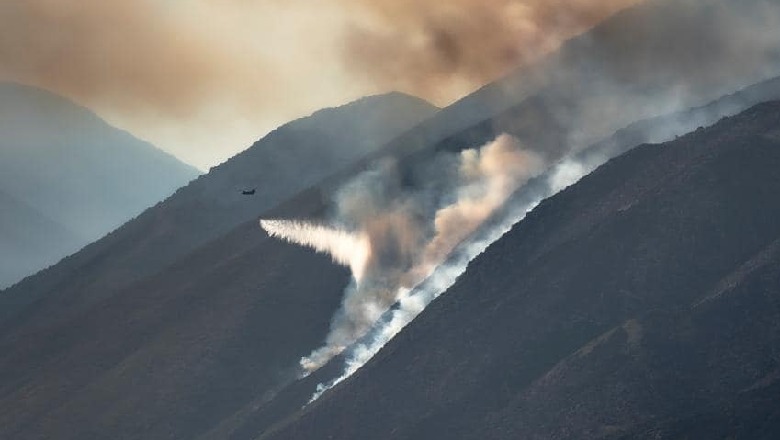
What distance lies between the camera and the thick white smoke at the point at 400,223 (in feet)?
492

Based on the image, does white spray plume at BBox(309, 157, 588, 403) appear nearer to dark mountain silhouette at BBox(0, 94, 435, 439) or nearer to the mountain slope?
dark mountain silhouette at BBox(0, 94, 435, 439)

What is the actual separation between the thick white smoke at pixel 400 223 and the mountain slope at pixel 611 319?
2084 cm

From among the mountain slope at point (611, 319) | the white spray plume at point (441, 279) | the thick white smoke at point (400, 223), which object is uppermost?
the thick white smoke at point (400, 223)

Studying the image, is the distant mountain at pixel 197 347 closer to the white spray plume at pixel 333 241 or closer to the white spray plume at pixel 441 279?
the white spray plume at pixel 333 241

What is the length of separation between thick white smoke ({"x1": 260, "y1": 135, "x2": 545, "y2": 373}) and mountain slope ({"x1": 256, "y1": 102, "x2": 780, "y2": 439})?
20.8 meters

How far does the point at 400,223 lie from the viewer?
163m

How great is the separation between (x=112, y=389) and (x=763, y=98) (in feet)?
233

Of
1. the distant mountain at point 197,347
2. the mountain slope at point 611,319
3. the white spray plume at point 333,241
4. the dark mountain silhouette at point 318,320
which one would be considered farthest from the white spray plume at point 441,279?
the white spray plume at point 333,241

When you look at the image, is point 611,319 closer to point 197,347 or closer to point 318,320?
point 318,320

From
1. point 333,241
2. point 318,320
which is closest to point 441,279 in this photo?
point 318,320

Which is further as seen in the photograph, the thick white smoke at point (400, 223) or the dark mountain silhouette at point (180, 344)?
the thick white smoke at point (400, 223)

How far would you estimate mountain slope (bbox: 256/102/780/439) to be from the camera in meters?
105

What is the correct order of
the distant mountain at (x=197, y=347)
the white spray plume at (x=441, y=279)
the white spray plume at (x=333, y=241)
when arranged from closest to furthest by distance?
the white spray plume at (x=441, y=279) → the distant mountain at (x=197, y=347) → the white spray plume at (x=333, y=241)

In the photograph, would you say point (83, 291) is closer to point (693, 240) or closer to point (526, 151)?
point (526, 151)
